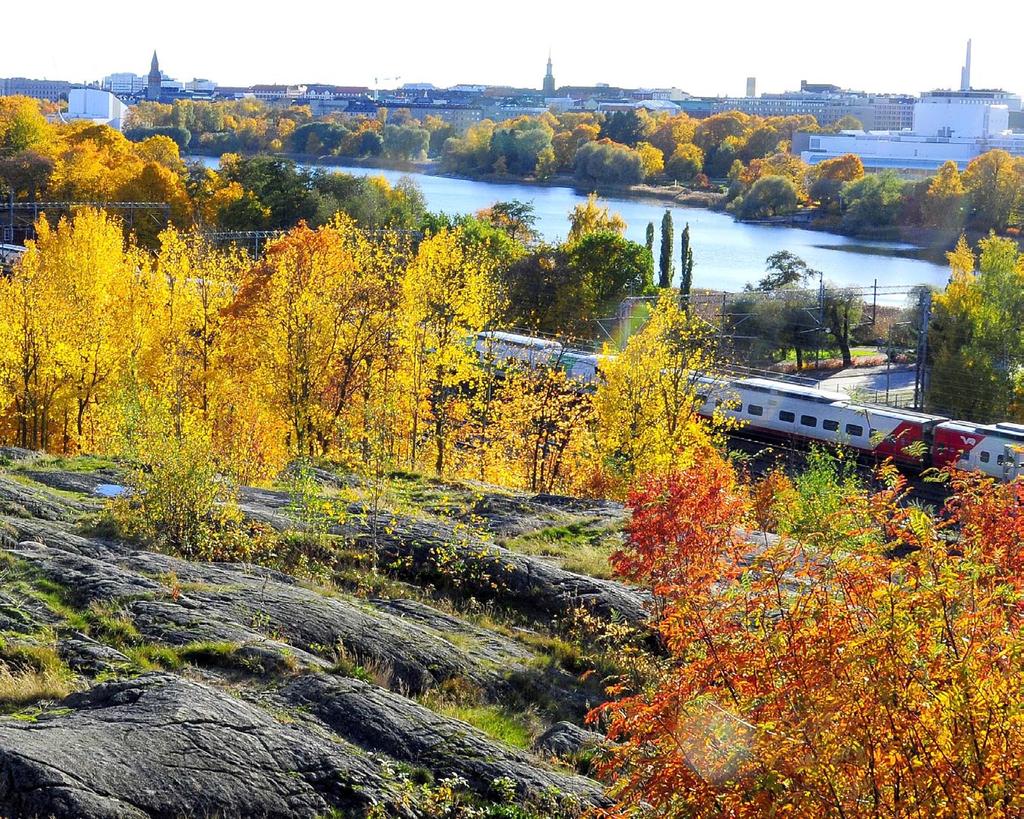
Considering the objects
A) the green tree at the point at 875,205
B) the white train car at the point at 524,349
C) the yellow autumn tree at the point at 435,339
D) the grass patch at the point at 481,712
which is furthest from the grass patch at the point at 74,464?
the green tree at the point at 875,205

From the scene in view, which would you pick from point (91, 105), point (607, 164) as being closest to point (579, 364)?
point (607, 164)

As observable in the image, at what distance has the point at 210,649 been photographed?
8.45m

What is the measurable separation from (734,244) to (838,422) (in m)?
45.2

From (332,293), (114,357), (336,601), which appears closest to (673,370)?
(332,293)

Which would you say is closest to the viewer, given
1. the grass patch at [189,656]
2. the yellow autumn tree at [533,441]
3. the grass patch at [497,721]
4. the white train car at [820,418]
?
the grass patch at [189,656]

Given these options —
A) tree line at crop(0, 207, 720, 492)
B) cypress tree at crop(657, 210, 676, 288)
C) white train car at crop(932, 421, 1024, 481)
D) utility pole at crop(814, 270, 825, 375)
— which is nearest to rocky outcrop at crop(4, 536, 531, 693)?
tree line at crop(0, 207, 720, 492)

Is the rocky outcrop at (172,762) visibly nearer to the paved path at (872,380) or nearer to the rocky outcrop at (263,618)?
the rocky outcrop at (263,618)

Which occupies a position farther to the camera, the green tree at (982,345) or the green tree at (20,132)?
the green tree at (20,132)

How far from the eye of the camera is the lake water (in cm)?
6103

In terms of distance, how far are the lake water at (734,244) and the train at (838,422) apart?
22.0 meters

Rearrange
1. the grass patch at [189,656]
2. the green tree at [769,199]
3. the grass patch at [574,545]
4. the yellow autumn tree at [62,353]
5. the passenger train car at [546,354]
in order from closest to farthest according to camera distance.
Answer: the grass patch at [189,656], the grass patch at [574,545], the yellow autumn tree at [62,353], the passenger train car at [546,354], the green tree at [769,199]

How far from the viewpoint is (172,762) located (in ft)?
21.5

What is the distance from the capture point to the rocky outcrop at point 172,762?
6.09 m

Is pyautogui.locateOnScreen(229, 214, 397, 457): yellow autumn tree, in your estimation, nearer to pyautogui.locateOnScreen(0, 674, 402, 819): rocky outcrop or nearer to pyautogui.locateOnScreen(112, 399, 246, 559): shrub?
pyautogui.locateOnScreen(112, 399, 246, 559): shrub
